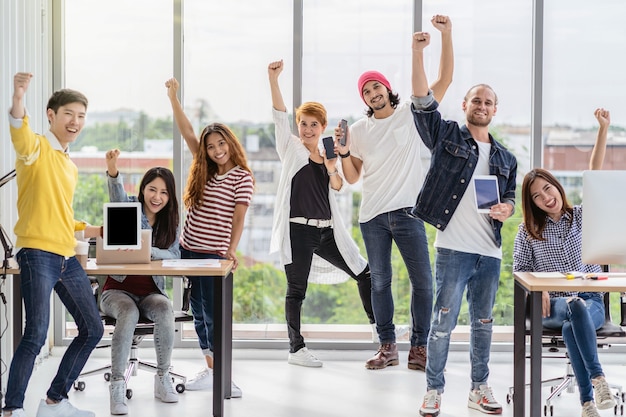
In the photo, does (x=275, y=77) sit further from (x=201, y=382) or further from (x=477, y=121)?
(x=201, y=382)

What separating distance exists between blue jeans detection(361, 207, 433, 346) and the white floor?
13.9 inches

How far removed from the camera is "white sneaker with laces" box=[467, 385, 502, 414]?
425cm

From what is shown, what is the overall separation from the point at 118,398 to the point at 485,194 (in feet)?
6.94

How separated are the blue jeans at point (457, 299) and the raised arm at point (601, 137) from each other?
134 centimetres

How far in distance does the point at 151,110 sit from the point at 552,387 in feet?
10.4

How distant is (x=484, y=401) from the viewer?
4289mm

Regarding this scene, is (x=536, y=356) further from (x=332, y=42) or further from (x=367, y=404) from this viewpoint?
(x=332, y=42)

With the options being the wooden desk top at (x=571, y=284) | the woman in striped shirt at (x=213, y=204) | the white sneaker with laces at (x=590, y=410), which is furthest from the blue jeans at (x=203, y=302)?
the white sneaker with laces at (x=590, y=410)

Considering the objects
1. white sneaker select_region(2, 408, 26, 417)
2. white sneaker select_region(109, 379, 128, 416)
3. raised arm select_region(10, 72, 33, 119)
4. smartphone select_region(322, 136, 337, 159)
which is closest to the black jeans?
smartphone select_region(322, 136, 337, 159)

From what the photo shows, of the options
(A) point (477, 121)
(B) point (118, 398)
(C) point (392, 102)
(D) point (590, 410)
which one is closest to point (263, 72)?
(C) point (392, 102)

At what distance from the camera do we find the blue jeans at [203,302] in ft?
14.8

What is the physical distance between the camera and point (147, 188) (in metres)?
4.53

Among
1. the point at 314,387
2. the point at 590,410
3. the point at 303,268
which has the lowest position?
the point at 314,387

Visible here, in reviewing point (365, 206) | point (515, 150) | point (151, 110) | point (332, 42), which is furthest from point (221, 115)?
point (515, 150)
